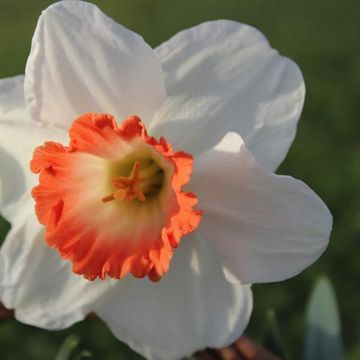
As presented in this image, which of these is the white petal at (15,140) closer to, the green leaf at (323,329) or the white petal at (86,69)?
the white petal at (86,69)

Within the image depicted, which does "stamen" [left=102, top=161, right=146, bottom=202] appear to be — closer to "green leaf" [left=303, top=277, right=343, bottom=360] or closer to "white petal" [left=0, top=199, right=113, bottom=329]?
"white petal" [left=0, top=199, right=113, bottom=329]

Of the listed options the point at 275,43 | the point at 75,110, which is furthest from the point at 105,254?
the point at 275,43

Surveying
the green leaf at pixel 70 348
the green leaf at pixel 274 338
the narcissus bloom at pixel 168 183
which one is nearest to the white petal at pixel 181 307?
the narcissus bloom at pixel 168 183

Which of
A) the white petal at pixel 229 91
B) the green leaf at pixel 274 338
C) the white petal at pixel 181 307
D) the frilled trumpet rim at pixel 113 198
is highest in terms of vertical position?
the white petal at pixel 229 91

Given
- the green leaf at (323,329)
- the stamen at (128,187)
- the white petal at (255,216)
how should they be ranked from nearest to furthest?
the white petal at (255,216), the stamen at (128,187), the green leaf at (323,329)

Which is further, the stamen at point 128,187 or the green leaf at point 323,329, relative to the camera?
the green leaf at point 323,329

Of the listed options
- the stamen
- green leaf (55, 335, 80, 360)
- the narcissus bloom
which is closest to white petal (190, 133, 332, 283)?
the narcissus bloom

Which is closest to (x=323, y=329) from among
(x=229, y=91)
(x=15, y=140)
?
(x=229, y=91)

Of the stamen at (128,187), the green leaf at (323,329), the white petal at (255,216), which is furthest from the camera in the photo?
the green leaf at (323,329)
